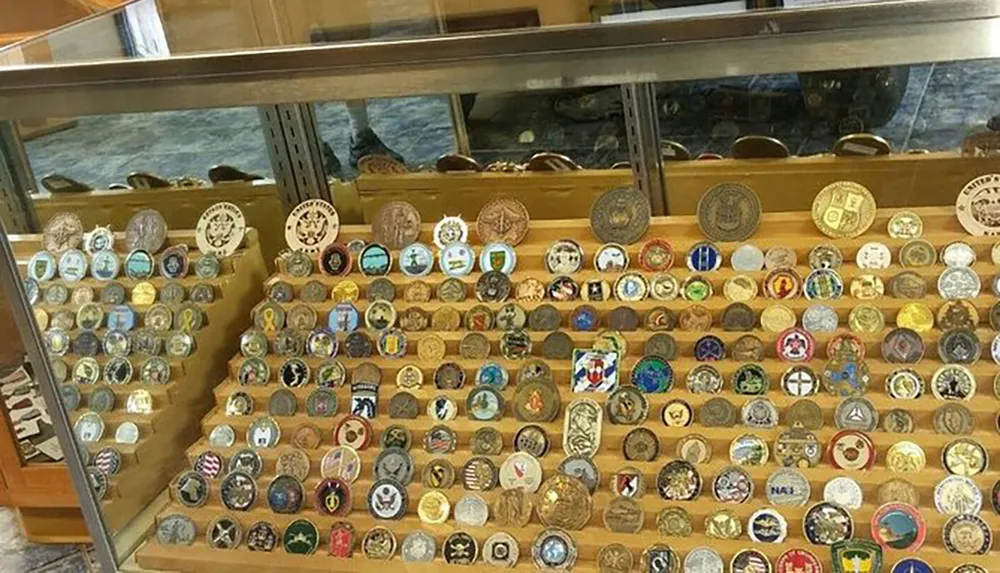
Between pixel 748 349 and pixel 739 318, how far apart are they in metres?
0.05

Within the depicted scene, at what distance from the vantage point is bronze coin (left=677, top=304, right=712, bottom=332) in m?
1.57

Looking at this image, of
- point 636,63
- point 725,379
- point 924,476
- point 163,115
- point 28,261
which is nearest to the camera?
point 636,63

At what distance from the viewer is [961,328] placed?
1.44 m

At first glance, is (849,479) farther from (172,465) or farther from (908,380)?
(172,465)

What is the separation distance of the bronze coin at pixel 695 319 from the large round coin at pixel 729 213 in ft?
0.39

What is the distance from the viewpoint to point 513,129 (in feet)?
5.53

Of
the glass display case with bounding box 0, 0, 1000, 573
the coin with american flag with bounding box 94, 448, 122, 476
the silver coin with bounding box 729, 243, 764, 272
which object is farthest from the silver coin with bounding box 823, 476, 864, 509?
the coin with american flag with bounding box 94, 448, 122, 476

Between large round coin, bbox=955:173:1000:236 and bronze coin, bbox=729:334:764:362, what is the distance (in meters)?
0.33

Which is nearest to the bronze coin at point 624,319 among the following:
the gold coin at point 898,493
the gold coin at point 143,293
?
the gold coin at point 898,493

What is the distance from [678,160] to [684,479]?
1.72ft

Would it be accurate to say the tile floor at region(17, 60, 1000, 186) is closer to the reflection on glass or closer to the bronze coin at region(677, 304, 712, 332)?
the reflection on glass

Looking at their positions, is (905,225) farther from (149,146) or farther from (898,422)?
(149,146)

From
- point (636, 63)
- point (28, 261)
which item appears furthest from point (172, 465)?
point (636, 63)

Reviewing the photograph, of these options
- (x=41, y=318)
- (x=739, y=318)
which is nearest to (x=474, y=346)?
(x=739, y=318)
